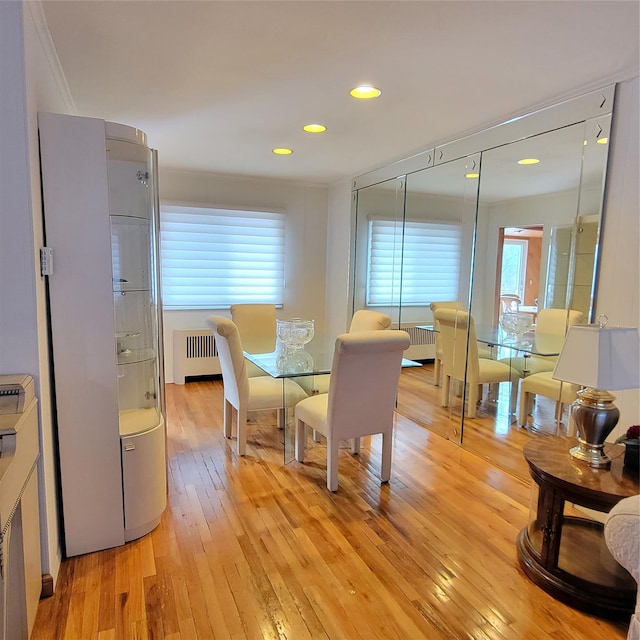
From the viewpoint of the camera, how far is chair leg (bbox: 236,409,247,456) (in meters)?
3.15

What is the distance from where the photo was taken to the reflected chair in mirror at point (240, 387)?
301cm

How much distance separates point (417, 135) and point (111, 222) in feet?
7.89

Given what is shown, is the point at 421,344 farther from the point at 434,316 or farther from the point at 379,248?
the point at 379,248

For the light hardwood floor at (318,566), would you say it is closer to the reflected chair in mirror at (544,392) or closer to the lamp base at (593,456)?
the reflected chair in mirror at (544,392)

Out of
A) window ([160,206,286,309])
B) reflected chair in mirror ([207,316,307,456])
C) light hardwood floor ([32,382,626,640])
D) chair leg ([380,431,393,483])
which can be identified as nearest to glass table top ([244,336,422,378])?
reflected chair in mirror ([207,316,307,456])

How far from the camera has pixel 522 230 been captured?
3004mm

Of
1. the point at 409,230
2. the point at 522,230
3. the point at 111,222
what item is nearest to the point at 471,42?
the point at 522,230

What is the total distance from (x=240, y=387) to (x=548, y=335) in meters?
2.05

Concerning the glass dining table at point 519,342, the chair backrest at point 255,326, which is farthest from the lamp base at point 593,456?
the chair backrest at point 255,326

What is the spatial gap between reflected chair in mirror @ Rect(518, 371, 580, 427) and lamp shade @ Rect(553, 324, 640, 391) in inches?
28.2

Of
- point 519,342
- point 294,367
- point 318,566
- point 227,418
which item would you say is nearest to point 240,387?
point 294,367

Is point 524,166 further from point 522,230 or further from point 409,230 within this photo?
point 409,230

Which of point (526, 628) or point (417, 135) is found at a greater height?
point (417, 135)

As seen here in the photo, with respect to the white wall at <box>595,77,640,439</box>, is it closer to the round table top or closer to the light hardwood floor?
the round table top
